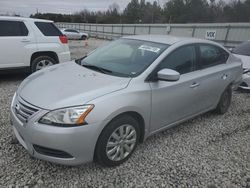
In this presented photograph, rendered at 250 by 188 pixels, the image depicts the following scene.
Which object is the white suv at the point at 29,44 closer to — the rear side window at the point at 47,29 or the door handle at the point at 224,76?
the rear side window at the point at 47,29

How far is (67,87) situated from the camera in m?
2.66

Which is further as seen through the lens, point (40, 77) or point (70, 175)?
point (40, 77)

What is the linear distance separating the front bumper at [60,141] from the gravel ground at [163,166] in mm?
300

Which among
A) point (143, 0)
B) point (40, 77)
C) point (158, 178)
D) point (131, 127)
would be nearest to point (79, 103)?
point (131, 127)

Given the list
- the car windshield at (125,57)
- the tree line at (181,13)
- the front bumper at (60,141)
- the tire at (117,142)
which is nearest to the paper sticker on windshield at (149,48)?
the car windshield at (125,57)

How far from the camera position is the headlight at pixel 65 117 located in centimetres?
232

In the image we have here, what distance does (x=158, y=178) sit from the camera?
106 inches

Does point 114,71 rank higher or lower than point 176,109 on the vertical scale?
higher

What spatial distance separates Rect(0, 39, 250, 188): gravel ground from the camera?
2.58 meters

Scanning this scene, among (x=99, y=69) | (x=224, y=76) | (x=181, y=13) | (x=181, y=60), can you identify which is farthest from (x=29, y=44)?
(x=181, y=13)

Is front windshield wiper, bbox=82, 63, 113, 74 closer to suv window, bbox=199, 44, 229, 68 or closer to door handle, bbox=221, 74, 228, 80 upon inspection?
suv window, bbox=199, 44, 229, 68

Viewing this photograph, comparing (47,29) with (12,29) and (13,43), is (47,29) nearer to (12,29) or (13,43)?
(12,29)

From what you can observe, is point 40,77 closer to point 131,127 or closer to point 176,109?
point 131,127

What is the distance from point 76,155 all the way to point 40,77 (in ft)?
4.12
